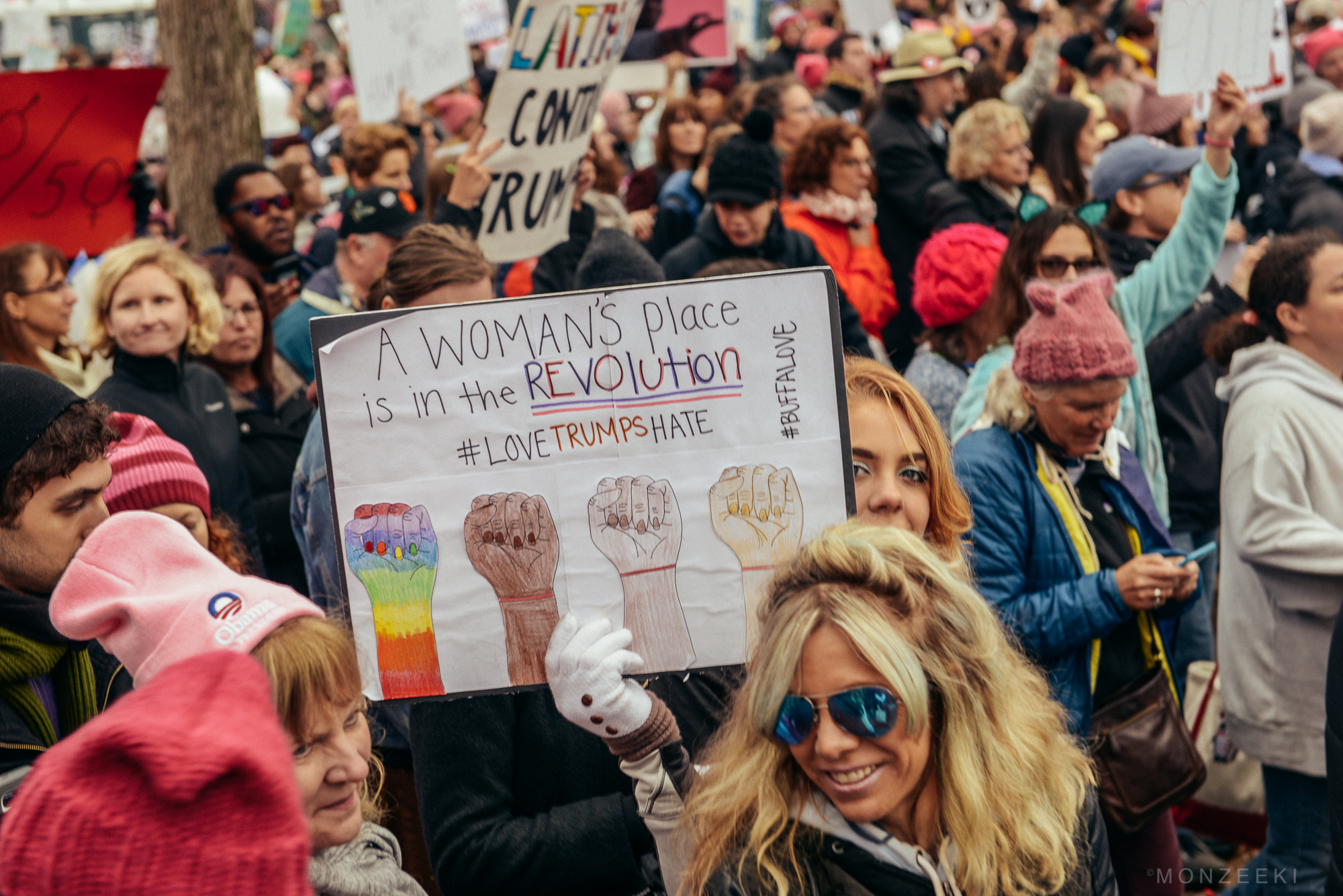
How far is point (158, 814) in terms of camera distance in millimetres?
1249

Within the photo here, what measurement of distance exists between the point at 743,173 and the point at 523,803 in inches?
153

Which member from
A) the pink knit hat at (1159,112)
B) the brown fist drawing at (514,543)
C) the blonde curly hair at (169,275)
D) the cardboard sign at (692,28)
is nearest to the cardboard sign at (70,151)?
the blonde curly hair at (169,275)

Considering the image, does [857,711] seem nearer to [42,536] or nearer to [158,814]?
[158,814]

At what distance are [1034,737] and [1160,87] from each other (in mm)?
4131

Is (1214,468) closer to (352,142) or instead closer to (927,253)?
(927,253)

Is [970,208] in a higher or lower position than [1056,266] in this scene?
higher

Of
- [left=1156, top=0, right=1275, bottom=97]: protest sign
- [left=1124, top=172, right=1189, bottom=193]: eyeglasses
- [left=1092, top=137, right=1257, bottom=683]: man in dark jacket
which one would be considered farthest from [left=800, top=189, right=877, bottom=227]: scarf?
[left=1156, top=0, right=1275, bottom=97]: protest sign

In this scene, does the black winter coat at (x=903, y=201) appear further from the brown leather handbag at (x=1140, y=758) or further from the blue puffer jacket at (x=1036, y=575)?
the brown leather handbag at (x=1140, y=758)

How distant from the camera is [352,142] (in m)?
6.75

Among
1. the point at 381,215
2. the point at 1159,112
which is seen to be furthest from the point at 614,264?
the point at 1159,112

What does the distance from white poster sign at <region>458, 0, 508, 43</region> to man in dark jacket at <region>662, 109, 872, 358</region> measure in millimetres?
6811

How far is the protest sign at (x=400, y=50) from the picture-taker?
246 inches

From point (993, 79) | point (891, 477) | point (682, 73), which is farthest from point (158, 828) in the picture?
point (682, 73)

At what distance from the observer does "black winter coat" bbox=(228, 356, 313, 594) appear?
14.6 ft
